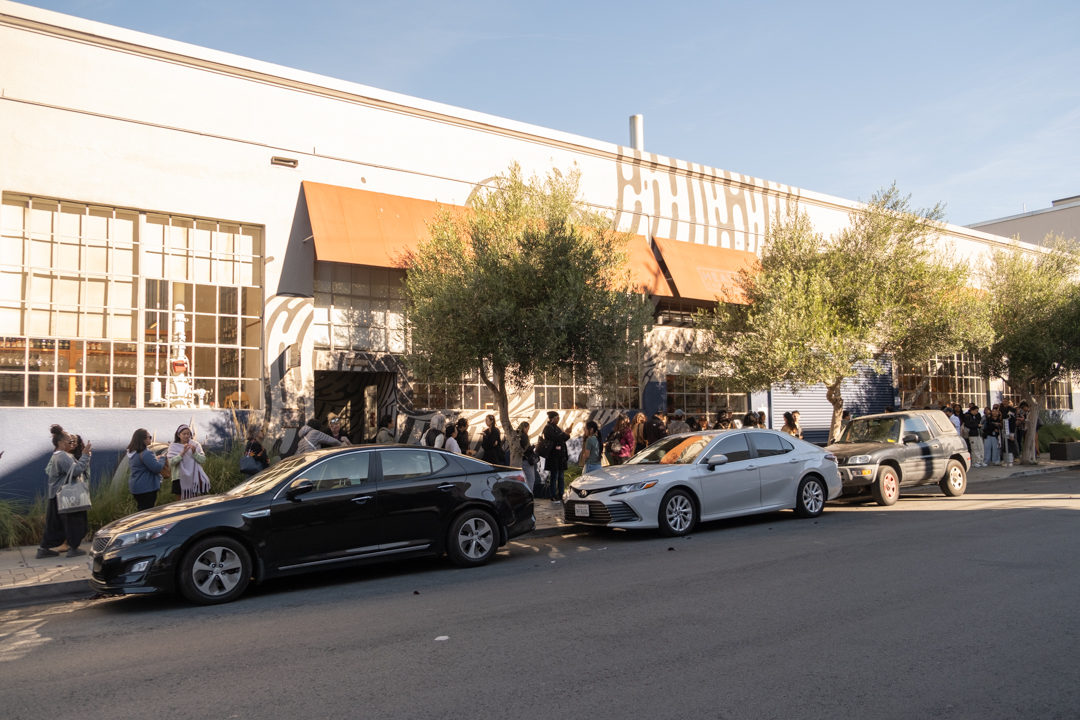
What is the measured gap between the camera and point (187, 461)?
11.3m

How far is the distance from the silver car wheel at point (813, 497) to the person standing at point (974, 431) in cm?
1103

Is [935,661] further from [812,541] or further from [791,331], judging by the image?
[791,331]

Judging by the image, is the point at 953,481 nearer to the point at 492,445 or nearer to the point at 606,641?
the point at 492,445

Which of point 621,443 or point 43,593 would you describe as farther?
point 621,443

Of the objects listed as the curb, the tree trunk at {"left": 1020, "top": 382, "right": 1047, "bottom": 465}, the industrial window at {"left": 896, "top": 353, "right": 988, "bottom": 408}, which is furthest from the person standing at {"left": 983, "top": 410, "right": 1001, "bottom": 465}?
the curb

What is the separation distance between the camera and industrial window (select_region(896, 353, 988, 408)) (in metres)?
27.1

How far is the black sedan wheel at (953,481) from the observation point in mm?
15023

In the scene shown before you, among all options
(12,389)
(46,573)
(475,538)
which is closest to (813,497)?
(475,538)

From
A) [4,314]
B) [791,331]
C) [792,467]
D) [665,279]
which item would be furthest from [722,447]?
[4,314]

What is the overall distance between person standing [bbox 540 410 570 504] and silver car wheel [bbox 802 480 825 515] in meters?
4.09

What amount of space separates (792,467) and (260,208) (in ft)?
35.7

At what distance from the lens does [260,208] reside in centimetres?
1532

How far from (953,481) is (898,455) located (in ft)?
6.05

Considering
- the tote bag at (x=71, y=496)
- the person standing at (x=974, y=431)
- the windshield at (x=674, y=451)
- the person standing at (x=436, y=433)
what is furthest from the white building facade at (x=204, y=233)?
the person standing at (x=974, y=431)
